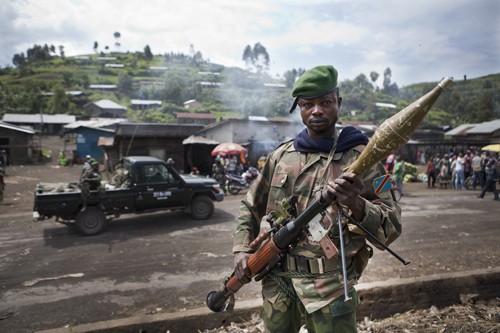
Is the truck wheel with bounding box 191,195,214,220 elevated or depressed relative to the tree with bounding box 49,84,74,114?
depressed

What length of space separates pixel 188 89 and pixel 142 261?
3122 inches

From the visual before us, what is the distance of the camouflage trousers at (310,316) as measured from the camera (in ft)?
5.96


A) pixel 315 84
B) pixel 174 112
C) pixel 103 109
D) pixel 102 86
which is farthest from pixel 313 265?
pixel 102 86

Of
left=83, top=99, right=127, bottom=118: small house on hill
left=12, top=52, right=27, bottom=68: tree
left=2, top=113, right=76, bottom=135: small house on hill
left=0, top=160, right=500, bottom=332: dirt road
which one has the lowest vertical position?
left=0, top=160, right=500, bottom=332: dirt road

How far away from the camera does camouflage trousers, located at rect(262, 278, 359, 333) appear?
182 centimetres

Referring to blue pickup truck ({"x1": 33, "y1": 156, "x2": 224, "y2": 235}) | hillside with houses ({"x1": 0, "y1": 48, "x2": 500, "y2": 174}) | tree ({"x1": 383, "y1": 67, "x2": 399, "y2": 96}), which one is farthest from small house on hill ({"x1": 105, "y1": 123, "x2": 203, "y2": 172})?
tree ({"x1": 383, "y1": 67, "x2": 399, "y2": 96})

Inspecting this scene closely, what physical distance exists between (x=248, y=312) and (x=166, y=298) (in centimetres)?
156

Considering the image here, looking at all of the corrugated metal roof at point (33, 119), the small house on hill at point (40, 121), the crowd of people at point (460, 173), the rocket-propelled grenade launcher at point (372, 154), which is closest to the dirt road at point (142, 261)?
the rocket-propelled grenade launcher at point (372, 154)

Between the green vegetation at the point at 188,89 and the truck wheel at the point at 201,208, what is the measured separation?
25.9 m

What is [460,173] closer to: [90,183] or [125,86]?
[90,183]

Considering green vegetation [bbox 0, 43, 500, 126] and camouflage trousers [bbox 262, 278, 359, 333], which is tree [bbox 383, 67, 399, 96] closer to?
green vegetation [bbox 0, 43, 500, 126]

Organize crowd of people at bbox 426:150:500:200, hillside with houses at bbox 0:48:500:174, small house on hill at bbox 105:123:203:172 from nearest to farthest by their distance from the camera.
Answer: crowd of people at bbox 426:150:500:200, small house on hill at bbox 105:123:203:172, hillside with houses at bbox 0:48:500:174

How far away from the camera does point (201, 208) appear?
9.05m

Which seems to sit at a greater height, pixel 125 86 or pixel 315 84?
pixel 125 86
